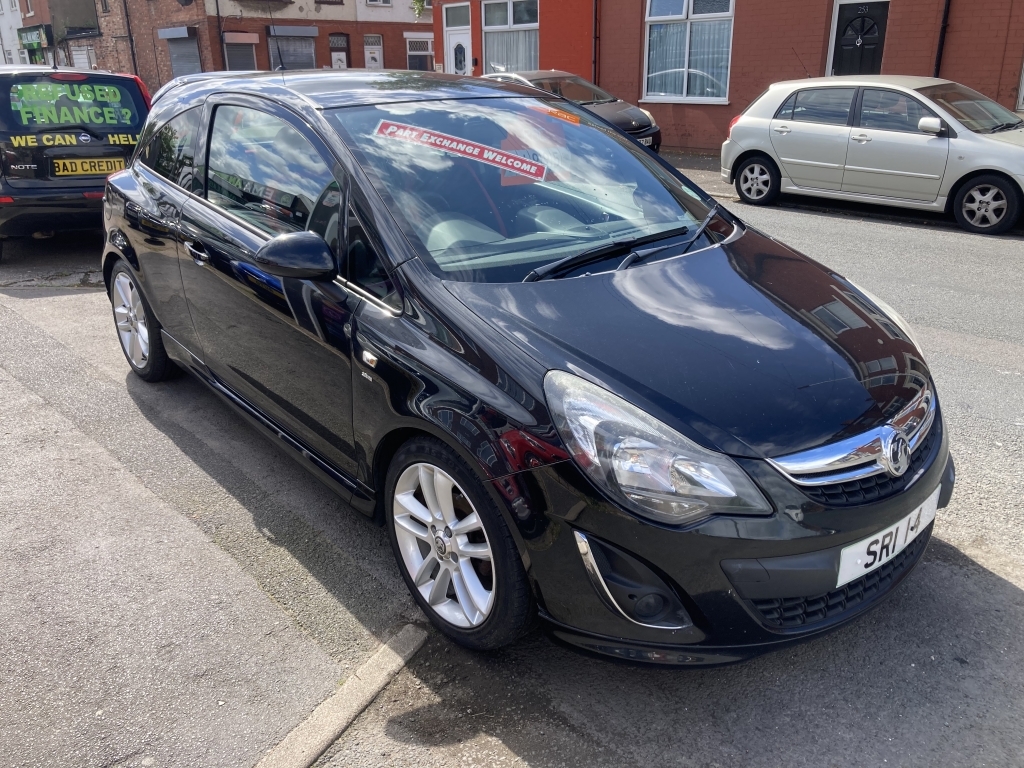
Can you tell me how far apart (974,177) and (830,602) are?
826 centimetres

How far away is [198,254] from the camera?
3879 mm

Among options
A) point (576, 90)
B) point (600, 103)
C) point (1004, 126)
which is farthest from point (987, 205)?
point (576, 90)

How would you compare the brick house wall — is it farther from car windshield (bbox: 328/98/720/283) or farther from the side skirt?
car windshield (bbox: 328/98/720/283)

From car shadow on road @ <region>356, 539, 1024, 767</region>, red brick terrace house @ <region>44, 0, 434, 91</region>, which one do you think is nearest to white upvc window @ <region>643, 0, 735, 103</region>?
car shadow on road @ <region>356, 539, 1024, 767</region>

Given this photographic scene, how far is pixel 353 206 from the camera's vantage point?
3.01 m

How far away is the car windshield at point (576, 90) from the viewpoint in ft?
45.9

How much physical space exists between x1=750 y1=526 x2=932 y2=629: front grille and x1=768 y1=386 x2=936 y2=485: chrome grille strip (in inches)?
12.6

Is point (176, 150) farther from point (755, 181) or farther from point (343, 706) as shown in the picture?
point (755, 181)

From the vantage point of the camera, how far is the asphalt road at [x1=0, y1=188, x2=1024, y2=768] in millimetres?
2422

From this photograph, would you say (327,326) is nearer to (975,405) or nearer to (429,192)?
(429,192)

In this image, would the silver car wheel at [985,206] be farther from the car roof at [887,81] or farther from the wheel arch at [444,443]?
the wheel arch at [444,443]

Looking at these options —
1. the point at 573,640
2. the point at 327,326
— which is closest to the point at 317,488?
the point at 327,326

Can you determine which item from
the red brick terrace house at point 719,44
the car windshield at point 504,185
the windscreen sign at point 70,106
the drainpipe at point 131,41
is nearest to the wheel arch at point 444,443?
the car windshield at point 504,185

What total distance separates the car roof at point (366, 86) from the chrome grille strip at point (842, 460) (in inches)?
85.5
